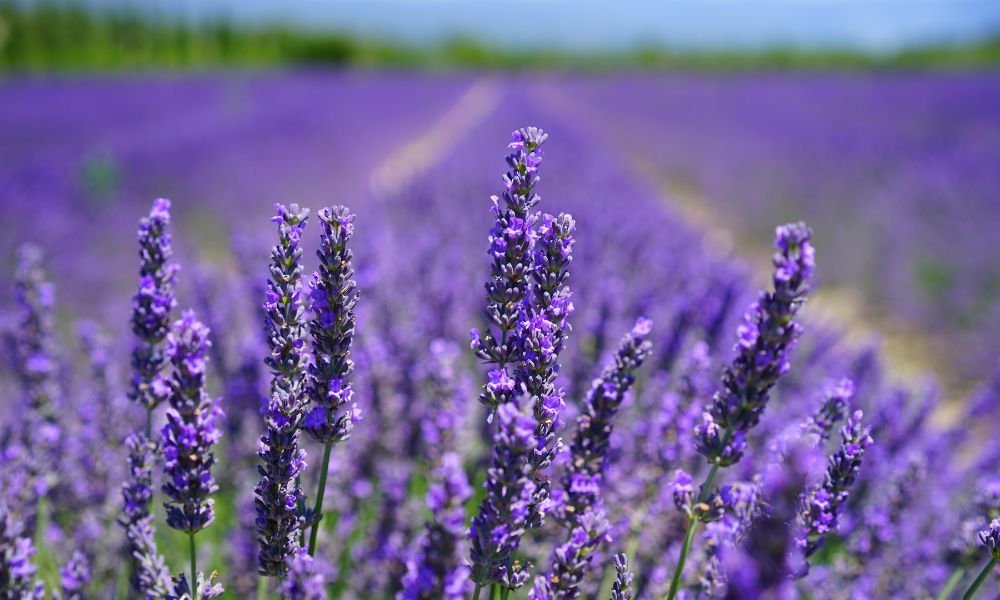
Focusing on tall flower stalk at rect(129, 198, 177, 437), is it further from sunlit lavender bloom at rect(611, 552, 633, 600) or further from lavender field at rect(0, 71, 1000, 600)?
sunlit lavender bloom at rect(611, 552, 633, 600)

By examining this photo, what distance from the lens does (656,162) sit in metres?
14.6

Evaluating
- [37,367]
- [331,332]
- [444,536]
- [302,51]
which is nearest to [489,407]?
[331,332]

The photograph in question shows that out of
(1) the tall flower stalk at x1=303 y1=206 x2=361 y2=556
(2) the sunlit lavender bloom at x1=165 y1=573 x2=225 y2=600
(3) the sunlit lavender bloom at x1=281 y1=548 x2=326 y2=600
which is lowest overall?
(2) the sunlit lavender bloom at x1=165 y1=573 x2=225 y2=600

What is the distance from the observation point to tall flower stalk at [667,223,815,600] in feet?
2.90

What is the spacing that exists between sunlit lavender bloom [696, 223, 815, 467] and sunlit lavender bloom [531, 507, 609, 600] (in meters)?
0.20

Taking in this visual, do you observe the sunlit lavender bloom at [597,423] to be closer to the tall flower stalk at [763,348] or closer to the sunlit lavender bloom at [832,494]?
the tall flower stalk at [763,348]

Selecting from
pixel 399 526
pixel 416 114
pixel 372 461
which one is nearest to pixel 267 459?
pixel 399 526

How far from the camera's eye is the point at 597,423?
1.06 metres

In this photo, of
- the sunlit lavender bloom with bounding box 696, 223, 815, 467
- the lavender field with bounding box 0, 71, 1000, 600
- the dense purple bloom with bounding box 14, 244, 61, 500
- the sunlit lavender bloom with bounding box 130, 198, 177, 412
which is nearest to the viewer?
the sunlit lavender bloom with bounding box 696, 223, 815, 467

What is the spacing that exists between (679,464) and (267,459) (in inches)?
38.1

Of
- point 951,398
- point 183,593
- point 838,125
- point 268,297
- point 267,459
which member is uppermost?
point 838,125

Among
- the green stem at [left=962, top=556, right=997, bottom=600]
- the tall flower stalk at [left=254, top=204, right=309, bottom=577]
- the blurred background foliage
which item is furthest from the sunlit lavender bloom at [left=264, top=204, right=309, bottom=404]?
the blurred background foliage

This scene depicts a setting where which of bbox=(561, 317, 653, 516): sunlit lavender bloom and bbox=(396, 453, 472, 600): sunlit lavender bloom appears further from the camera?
bbox=(561, 317, 653, 516): sunlit lavender bloom

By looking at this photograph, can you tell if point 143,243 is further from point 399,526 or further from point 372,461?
point 372,461
